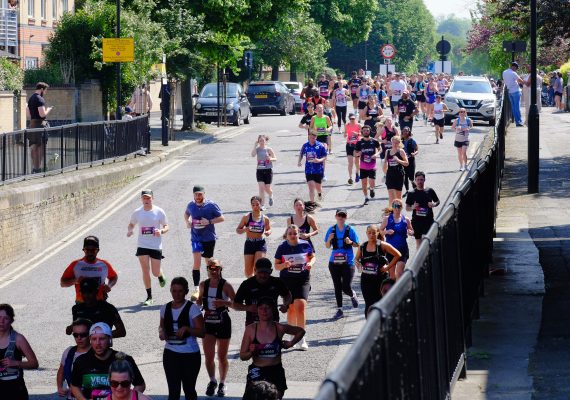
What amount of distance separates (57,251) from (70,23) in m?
21.9

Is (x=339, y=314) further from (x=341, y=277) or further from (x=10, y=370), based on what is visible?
(x=10, y=370)

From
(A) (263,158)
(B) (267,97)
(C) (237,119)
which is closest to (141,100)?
(C) (237,119)

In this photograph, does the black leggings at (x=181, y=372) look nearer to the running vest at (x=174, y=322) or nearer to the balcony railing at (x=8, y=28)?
the running vest at (x=174, y=322)

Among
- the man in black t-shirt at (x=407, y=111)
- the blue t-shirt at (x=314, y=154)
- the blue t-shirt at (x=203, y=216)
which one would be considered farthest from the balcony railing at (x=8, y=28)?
the blue t-shirt at (x=203, y=216)

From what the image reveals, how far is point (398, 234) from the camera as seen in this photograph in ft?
59.3

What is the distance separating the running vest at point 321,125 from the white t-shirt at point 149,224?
1331 cm

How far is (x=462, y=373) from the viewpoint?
35.3 ft

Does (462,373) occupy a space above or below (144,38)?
below

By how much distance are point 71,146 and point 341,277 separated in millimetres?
12744

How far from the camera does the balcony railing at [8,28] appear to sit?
161 ft

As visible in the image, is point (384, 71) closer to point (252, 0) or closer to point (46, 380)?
point (252, 0)

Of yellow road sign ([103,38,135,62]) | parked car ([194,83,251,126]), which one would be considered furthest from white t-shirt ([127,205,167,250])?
parked car ([194,83,251,126])

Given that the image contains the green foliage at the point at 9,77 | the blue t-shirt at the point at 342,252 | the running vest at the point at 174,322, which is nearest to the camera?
the running vest at the point at 174,322

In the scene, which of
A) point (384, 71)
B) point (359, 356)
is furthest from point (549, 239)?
point (384, 71)
